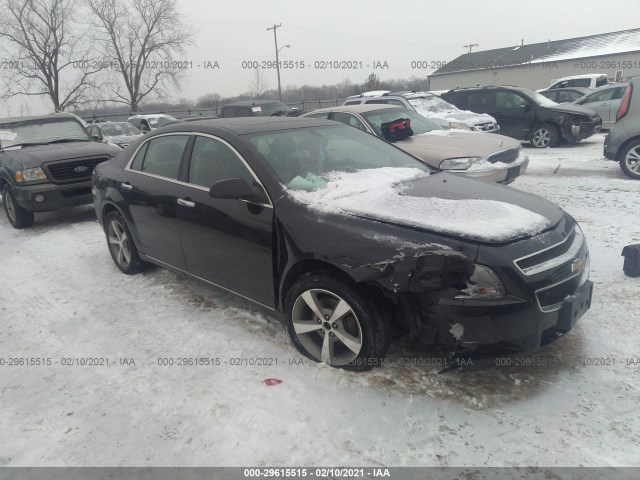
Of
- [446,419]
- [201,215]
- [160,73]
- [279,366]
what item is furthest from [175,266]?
[160,73]

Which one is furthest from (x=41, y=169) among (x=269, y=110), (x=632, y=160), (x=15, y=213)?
(x=632, y=160)

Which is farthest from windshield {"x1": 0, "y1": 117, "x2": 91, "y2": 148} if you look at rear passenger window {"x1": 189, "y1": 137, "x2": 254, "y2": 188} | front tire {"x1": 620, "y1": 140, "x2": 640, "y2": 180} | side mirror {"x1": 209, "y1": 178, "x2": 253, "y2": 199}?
Result: front tire {"x1": 620, "y1": 140, "x2": 640, "y2": 180}

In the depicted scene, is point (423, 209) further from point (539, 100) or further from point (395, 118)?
point (539, 100)

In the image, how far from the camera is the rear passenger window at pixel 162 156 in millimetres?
4047

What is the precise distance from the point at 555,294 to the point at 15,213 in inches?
304

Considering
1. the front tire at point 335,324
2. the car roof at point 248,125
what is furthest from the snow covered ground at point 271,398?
the car roof at point 248,125

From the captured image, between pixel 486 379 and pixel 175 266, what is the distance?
109 inches

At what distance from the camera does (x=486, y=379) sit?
115 inches

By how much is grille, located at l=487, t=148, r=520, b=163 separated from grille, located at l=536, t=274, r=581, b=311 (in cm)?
387

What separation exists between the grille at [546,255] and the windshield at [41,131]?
7993 millimetres

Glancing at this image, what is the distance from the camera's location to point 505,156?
655cm

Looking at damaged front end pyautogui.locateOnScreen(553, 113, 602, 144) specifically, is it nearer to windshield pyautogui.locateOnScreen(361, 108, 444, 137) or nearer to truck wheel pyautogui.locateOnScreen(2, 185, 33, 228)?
windshield pyautogui.locateOnScreen(361, 108, 444, 137)

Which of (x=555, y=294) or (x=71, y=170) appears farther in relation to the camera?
(x=71, y=170)

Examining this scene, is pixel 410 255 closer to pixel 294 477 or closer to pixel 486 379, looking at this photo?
pixel 486 379
